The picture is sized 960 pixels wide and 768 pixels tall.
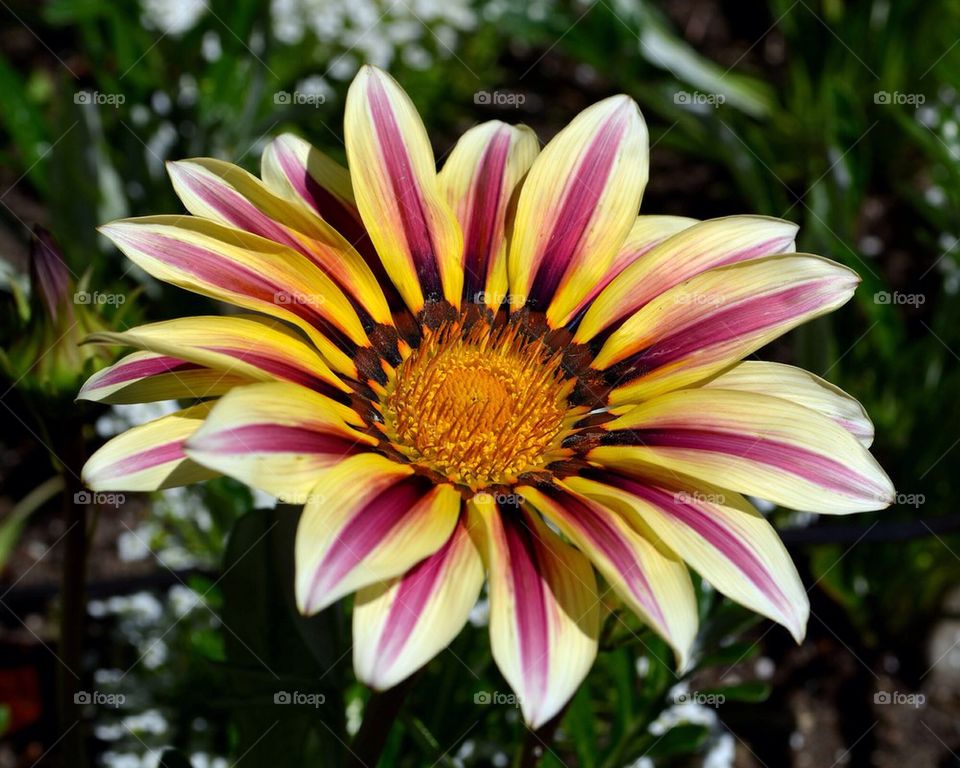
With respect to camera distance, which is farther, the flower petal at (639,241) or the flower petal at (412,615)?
the flower petal at (639,241)

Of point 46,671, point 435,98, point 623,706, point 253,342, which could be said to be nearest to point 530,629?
point 253,342

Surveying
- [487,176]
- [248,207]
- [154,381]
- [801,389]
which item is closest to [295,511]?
[154,381]

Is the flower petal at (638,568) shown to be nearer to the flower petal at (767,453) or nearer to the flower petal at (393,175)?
the flower petal at (767,453)

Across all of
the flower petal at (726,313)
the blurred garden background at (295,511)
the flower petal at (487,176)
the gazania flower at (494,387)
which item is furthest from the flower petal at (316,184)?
the flower petal at (726,313)

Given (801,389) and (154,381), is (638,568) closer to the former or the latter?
(801,389)

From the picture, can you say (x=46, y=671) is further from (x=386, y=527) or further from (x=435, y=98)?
(x=435, y=98)
